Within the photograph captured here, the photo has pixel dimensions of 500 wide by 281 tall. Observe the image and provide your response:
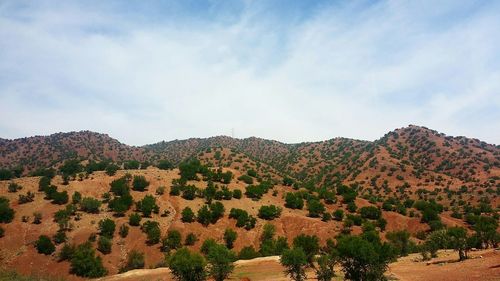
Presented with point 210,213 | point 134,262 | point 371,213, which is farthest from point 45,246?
point 371,213

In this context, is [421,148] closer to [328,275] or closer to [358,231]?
[358,231]

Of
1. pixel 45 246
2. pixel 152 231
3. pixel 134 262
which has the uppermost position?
pixel 152 231

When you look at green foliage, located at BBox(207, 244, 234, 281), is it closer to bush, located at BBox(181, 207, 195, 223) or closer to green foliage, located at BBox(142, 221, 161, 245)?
green foliage, located at BBox(142, 221, 161, 245)

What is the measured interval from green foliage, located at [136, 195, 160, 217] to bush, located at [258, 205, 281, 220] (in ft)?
85.1

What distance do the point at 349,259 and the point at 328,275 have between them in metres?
3.23

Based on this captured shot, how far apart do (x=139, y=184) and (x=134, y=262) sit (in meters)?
35.2

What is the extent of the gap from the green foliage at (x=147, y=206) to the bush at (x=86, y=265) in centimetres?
2240

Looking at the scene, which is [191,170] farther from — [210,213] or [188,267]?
[188,267]

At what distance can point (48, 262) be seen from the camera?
2847 inches

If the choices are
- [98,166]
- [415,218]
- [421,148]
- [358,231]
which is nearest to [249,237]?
[358,231]

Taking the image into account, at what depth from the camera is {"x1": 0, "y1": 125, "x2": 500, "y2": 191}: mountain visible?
14962 centimetres

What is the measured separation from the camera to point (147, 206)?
301ft

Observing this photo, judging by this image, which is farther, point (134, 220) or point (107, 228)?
point (134, 220)

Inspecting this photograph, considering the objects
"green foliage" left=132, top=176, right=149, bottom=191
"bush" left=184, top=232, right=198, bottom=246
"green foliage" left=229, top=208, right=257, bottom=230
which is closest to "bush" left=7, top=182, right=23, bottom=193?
"green foliage" left=132, top=176, right=149, bottom=191
